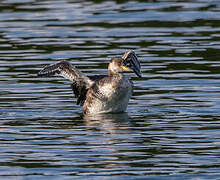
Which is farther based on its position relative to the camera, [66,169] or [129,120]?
[129,120]

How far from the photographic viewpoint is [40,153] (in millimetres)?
11141

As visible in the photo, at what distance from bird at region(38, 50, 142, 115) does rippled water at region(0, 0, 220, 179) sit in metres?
0.24

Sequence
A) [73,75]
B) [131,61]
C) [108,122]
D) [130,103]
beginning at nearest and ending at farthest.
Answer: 1. [108,122]
2. [73,75]
3. [131,61]
4. [130,103]

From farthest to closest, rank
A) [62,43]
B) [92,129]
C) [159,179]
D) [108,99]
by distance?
[62,43] → [108,99] → [92,129] → [159,179]

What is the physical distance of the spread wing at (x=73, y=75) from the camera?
14352 mm

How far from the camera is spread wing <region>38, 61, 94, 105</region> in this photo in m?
14.4

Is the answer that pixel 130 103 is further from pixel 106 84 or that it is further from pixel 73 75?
pixel 73 75

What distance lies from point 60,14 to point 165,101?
441 inches

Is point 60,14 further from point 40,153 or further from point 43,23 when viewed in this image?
point 40,153

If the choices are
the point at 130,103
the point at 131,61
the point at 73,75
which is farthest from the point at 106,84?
the point at 130,103

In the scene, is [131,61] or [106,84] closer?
[106,84]

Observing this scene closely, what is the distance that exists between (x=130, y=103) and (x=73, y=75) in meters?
1.49

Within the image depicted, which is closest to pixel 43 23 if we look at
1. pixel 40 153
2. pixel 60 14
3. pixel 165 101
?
pixel 60 14

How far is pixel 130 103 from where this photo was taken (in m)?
15.3
